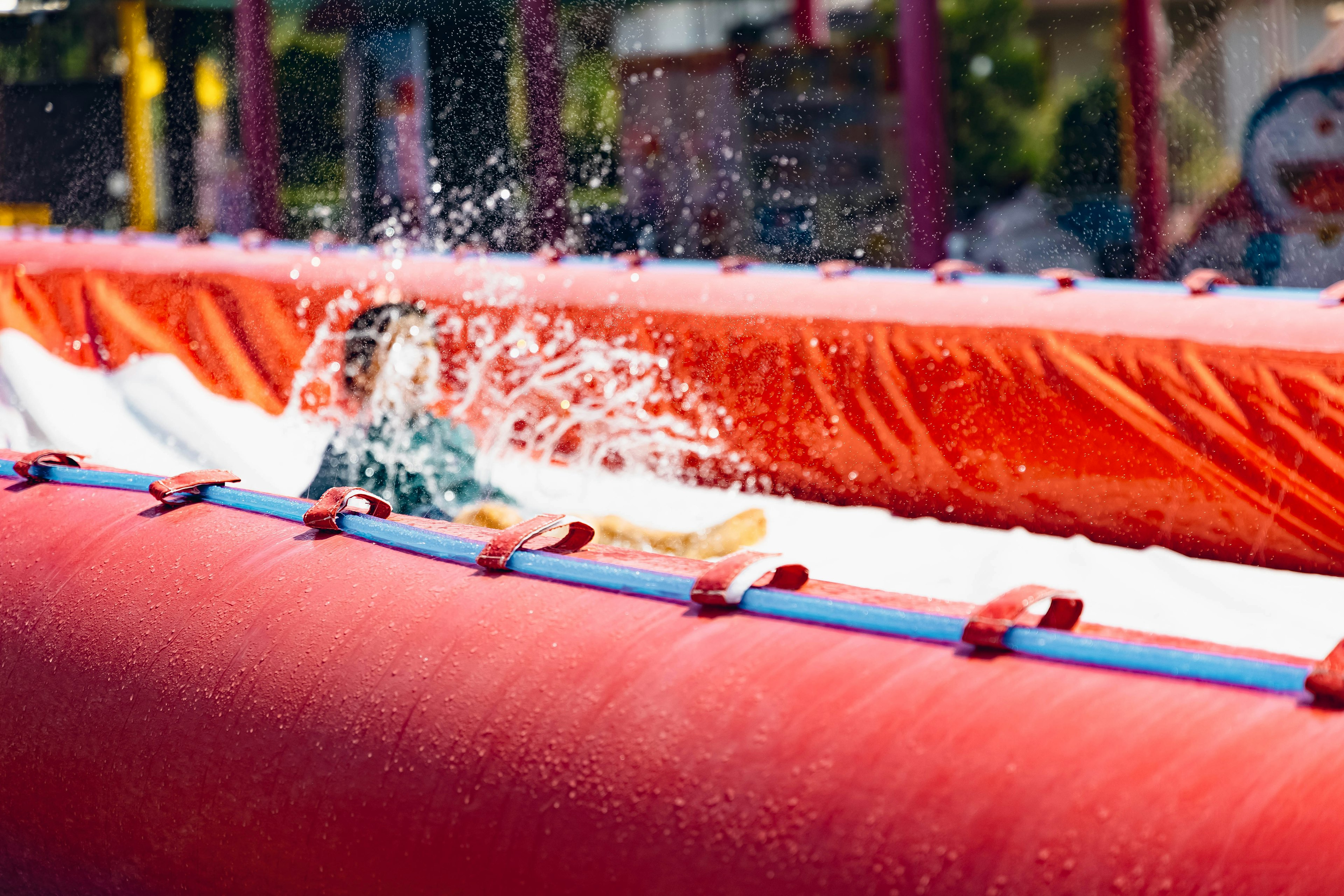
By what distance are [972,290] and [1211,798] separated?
6.98 ft

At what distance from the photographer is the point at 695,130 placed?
5.64 meters

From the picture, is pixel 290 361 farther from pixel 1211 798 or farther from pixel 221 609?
pixel 1211 798

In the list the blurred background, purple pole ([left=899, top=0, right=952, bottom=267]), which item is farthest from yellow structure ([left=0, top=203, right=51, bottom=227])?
purple pole ([left=899, top=0, right=952, bottom=267])

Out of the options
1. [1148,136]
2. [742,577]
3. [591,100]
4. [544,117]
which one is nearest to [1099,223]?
[1148,136]

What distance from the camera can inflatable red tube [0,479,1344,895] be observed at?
35.0 inches

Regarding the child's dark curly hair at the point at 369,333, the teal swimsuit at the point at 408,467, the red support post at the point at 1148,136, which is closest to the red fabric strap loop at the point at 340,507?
the teal swimsuit at the point at 408,467

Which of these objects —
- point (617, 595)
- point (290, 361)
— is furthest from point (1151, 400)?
point (290, 361)

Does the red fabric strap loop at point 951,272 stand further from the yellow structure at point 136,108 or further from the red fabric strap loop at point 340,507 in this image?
the yellow structure at point 136,108

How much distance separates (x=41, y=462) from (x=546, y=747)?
100cm

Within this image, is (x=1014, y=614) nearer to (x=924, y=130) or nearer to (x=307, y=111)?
(x=924, y=130)

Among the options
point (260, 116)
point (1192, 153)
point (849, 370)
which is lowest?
point (849, 370)

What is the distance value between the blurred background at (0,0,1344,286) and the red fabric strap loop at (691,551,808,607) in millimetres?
3204

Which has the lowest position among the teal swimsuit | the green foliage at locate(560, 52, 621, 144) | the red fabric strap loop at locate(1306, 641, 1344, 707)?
the teal swimsuit

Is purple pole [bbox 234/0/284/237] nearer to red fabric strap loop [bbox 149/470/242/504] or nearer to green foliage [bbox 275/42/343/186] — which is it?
green foliage [bbox 275/42/343/186]
